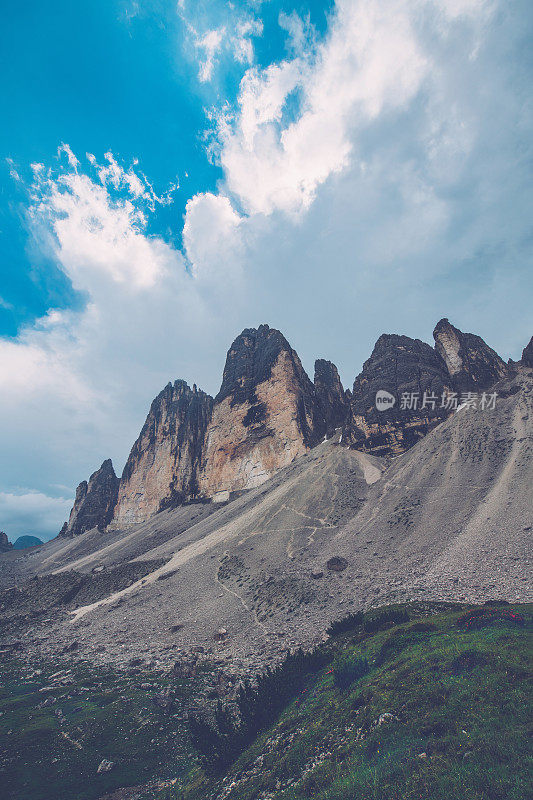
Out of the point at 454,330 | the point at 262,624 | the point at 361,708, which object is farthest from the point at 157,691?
the point at 454,330

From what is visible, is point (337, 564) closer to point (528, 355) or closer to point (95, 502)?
point (528, 355)

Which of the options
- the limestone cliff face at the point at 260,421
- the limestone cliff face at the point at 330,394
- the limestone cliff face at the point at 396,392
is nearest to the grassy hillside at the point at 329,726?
the limestone cliff face at the point at 396,392

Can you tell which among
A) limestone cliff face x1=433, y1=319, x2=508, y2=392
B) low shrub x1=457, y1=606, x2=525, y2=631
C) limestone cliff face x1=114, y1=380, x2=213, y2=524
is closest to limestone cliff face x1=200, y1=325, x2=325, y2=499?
limestone cliff face x1=114, y1=380, x2=213, y2=524

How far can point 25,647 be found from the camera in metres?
24.9

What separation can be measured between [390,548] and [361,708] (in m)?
21.7

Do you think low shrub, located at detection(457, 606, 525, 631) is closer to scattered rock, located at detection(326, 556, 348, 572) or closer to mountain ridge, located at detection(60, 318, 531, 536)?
scattered rock, located at detection(326, 556, 348, 572)

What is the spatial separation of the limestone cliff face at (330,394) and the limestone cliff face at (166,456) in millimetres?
33857

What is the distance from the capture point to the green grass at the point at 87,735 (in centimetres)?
1027

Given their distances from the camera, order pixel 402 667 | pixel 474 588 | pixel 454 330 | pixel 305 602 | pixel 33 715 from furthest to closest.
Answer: pixel 454 330
pixel 305 602
pixel 474 588
pixel 33 715
pixel 402 667

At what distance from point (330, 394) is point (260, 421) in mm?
24639

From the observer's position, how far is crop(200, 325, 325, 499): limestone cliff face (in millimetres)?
76438

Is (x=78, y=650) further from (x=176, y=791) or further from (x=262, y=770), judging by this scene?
(x=262, y=770)

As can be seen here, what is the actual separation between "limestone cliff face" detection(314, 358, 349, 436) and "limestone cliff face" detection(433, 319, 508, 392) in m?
26.6

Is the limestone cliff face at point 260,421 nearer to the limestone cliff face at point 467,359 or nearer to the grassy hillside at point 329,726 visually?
the limestone cliff face at point 467,359
